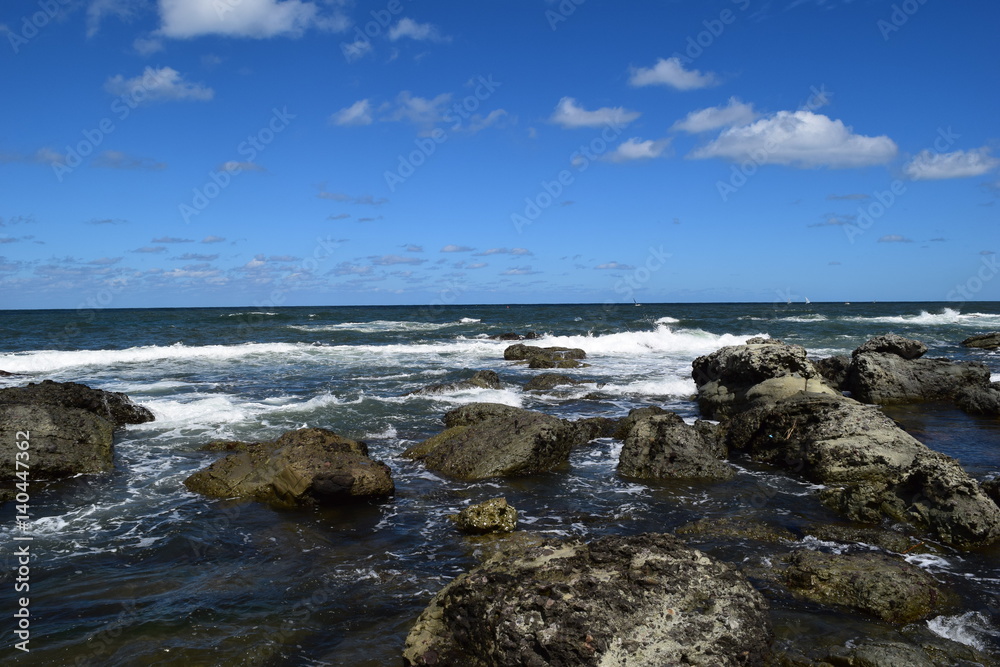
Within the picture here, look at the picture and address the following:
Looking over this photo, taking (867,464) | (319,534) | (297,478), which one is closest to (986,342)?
(867,464)

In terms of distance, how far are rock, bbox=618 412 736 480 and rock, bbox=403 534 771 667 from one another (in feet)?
15.0

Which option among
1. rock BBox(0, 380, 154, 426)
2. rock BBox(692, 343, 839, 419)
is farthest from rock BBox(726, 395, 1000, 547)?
rock BBox(0, 380, 154, 426)

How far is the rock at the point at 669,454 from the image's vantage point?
905 centimetres

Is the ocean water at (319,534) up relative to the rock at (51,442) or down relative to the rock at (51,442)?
down

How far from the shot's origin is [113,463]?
9852 millimetres

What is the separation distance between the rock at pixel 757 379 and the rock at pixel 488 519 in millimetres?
6687

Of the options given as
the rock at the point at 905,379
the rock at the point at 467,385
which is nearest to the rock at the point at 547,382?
the rock at the point at 467,385

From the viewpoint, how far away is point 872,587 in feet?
16.9

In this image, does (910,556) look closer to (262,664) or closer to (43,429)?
(262,664)

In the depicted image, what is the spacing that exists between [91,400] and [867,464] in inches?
523

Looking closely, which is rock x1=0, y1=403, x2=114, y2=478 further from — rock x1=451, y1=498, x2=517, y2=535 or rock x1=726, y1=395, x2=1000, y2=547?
rock x1=726, y1=395, x2=1000, y2=547

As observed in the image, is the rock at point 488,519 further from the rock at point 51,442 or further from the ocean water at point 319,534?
the rock at point 51,442

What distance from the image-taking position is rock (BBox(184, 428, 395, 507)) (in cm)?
801

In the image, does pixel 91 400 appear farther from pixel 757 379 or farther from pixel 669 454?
pixel 757 379
